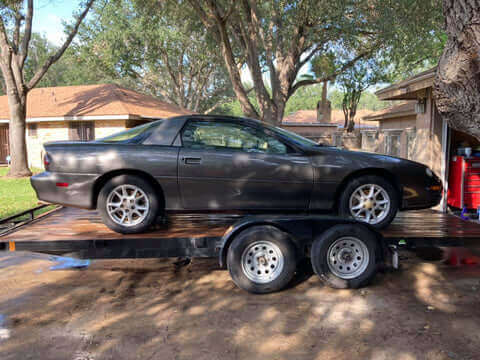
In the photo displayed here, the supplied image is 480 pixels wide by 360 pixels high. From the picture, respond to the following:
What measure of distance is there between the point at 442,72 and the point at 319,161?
61.9 inches

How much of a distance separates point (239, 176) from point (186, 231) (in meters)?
0.90

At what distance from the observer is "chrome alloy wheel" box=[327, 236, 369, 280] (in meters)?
4.55

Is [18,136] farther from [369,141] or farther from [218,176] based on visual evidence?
[369,141]

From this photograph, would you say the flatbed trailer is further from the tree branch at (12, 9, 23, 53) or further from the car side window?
the tree branch at (12, 9, 23, 53)

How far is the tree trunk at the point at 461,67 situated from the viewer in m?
3.54

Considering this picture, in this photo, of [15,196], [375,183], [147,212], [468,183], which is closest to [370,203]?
[375,183]

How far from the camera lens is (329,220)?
4496mm

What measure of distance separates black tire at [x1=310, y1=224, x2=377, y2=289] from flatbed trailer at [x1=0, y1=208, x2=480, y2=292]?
34 mm

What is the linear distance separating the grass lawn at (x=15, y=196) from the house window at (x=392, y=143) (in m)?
14.7

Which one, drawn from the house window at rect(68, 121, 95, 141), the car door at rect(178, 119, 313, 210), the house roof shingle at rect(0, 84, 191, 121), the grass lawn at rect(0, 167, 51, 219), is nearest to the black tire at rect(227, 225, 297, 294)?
the car door at rect(178, 119, 313, 210)

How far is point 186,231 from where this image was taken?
4711 mm

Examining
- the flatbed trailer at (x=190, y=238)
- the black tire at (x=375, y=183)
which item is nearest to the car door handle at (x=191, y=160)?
the flatbed trailer at (x=190, y=238)

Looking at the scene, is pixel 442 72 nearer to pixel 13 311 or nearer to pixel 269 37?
pixel 13 311

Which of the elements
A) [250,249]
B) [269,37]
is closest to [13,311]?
[250,249]
